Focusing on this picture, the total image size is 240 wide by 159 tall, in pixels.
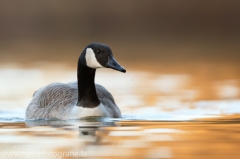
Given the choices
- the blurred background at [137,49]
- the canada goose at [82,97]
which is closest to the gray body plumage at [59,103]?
the canada goose at [82,97]

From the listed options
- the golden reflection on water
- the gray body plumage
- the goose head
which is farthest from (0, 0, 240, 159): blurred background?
the goose head

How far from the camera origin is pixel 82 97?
13.0 metres

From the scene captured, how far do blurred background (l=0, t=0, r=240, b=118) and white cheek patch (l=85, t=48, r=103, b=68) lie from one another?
5.56 feet

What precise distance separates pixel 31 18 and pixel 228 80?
20.7 m

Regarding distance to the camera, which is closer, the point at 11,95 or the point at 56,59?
the point at 11,95

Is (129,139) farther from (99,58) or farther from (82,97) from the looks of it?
(82,97)

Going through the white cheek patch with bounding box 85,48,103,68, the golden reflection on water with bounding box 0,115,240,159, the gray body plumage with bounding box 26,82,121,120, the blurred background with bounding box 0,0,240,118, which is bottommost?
the golden reflection on water with bounding box 0,115,240,159

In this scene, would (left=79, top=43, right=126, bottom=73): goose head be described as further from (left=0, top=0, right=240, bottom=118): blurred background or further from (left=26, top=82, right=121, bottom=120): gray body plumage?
(left=0, top=0, right=240, bottom=118): blurred background

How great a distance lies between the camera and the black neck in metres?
12.9

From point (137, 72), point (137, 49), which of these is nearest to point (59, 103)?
point (137, 72)

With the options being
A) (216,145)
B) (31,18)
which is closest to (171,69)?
(216,145)

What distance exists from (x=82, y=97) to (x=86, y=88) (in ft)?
0.55

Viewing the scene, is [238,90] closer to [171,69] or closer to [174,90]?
[174,90]

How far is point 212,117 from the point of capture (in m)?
12.9
